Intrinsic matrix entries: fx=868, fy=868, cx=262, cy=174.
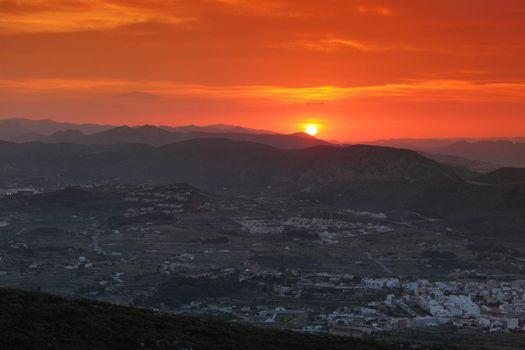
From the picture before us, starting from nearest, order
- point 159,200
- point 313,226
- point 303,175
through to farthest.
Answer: point 313,226 < point 159,200 < point 303,175

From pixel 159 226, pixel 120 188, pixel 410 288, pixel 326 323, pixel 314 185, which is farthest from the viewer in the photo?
pixel 314 185

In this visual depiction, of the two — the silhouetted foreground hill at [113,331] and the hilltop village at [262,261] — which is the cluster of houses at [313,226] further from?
the silhouetted foreground hill at [113,331]

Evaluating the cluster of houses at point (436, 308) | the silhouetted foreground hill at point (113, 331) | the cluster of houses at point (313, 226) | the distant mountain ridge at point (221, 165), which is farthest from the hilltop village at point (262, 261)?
the distant mountain ridge at point (221, 165)

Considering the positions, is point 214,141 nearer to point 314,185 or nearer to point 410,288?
A: point 314,185

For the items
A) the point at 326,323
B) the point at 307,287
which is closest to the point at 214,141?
the point at 307,287

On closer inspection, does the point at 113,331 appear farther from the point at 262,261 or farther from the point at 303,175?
the point at 303,175

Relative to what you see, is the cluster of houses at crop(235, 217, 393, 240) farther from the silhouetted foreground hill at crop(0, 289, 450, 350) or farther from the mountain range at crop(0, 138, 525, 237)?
the silhouetted foreground hill at crop(0, 289, 450, 350)

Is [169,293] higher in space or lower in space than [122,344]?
lower

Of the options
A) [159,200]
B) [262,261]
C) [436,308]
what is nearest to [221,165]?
[159,200]
